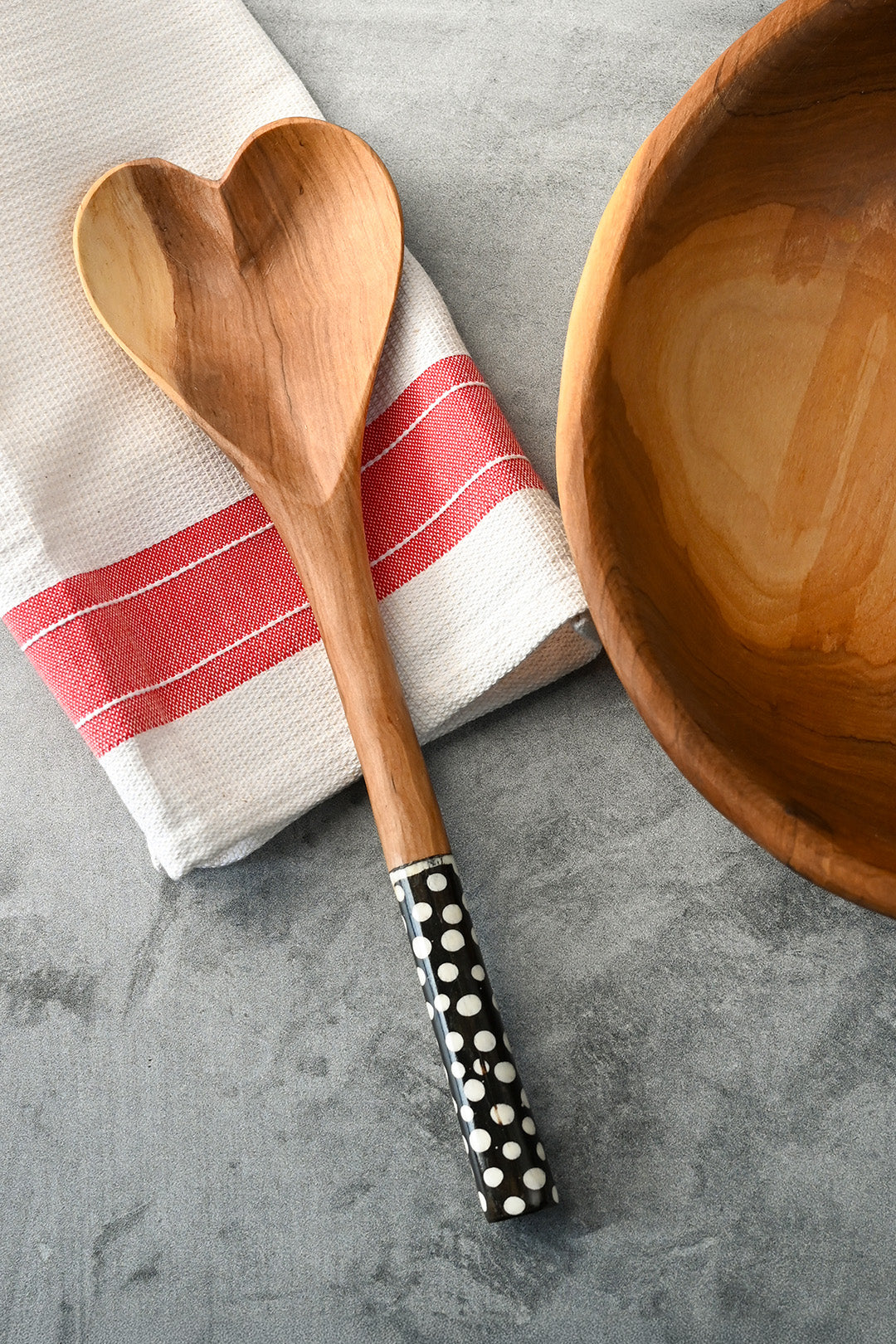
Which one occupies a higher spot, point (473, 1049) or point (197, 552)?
point (197, 552)

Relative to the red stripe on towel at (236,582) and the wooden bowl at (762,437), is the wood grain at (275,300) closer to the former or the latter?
the red stripe on towel at (236,582)

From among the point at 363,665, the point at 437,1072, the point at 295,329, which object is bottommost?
the point at 437,1072

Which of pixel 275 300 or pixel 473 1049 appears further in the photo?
pixel 275 300

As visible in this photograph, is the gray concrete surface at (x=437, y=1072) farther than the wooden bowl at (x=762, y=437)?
Yes

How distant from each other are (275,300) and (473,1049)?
40 cm

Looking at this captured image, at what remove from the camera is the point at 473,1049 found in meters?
0.41

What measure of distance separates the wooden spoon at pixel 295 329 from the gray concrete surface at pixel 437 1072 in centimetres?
7

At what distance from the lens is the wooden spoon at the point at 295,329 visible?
46 centimetres

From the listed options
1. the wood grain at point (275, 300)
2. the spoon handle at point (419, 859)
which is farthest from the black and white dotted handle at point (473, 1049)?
the wood grain at point (275, 300)

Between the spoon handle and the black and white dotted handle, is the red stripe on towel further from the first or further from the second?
the black and white dotted handle

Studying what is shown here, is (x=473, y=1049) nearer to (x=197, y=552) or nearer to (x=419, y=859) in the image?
(x=419, y=859)

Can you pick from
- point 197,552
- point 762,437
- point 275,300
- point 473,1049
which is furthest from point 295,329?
point 473,1049

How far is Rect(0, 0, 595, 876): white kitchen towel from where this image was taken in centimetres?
48

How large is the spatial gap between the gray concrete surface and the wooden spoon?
0.07m
